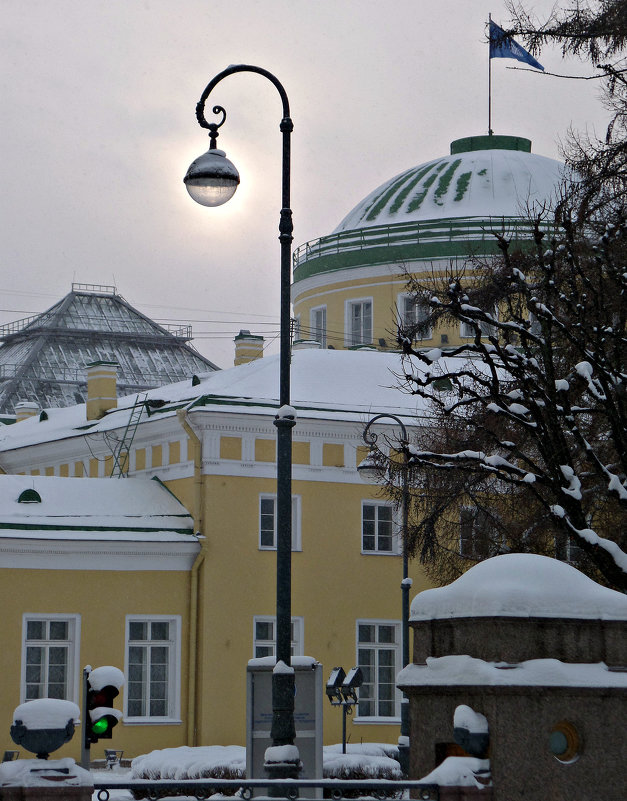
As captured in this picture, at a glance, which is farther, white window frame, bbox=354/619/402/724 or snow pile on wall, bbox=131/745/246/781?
white window frame, bbox=354/619/402/724

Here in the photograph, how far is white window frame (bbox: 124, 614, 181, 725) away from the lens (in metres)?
32.9

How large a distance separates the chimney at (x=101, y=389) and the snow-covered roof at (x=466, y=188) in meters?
10.3

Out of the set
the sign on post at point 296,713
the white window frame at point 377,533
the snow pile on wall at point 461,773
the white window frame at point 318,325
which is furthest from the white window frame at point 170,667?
the snow pile on wall at point 461,773

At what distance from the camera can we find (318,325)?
4816cm

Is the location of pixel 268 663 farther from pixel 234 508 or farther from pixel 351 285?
pixel 351 285

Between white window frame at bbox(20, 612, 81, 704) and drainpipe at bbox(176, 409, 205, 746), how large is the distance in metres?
2.45

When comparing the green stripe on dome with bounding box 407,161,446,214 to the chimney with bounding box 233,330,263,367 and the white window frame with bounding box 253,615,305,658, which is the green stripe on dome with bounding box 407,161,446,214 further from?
the white window frame with bounding box 253,615,305,658

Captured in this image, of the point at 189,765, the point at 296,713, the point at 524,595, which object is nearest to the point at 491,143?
the point at 189,765

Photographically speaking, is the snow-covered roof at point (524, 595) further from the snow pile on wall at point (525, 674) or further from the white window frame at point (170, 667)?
the white window frame at point (170, 667)

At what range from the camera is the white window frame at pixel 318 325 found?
4747 cm

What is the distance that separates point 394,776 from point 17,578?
10340mm

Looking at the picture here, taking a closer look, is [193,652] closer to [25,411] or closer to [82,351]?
[25,411]

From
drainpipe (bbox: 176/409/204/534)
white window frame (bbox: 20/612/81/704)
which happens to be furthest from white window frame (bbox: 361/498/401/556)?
white window frame (bbox: 20/612/81/704)

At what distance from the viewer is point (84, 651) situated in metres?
32.7
